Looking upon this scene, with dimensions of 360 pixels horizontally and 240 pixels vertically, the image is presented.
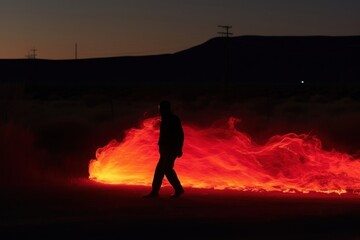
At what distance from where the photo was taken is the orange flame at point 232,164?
1770cm

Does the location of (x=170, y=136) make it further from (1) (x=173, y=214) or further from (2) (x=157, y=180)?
(1) (x=173, y=214)

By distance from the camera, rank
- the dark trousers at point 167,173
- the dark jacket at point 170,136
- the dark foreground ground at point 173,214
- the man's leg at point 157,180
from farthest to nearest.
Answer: the dark jacket at point 170,136 → the dark trousers at point 167,173 → the man's leg at point 157,180 → the dark foreground ground at point 173,214

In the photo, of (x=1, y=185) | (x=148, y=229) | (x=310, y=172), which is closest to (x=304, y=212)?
(x=148, y=229)

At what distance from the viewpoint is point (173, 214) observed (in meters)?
12.8

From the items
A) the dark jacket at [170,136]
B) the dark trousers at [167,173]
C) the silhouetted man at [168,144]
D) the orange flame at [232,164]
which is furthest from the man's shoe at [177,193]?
the orange flame at [232,164]

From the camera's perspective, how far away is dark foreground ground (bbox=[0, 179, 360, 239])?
11.0m

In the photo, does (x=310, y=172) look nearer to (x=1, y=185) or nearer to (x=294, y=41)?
(x=1, y=185)

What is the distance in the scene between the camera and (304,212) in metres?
13.0

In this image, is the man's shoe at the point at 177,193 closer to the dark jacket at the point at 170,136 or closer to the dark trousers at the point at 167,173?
the dark trousers at the point at 167,173

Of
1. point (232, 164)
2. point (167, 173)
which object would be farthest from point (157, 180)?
point (232, 164)

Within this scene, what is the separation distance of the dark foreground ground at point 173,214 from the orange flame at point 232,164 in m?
1.56

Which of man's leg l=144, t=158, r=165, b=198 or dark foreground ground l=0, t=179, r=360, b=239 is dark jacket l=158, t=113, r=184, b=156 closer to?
man's leg l=144, t=158, r=165, b=198

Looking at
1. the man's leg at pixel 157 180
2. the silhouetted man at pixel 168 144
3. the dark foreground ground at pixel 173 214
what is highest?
the silhouetted man at pixel 168 144

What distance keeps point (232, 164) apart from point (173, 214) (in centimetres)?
633
